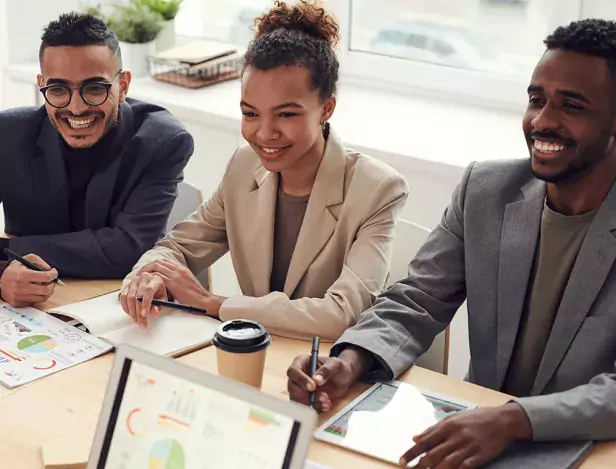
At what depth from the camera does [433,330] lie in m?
1.77

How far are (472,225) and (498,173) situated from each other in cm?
12

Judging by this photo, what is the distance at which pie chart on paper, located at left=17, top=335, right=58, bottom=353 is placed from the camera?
1.66 m

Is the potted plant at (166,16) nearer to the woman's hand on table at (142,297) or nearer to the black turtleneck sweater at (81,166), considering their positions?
the black turtleneck sweater at (81,166)

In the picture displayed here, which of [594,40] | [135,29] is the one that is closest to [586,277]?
[594,40]

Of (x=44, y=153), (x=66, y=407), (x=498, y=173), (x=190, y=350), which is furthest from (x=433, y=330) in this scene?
(x=44, y=153)

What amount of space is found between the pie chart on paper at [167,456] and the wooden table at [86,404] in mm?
353

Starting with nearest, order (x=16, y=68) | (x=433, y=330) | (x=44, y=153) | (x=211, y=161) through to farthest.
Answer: (x=433, y=330) < (x=44, y=153) < (x=211, y=161) < (x=16, y=68)

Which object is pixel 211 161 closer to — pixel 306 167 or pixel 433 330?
pixel 306 167

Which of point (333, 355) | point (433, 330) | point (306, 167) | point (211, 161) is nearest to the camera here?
point (333, 355)

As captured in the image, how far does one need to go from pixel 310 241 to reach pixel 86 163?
0.68m

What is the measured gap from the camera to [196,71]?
11.4 ft

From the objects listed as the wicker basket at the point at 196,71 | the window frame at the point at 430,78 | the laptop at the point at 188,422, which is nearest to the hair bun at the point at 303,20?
the window frame at the point at 430,78

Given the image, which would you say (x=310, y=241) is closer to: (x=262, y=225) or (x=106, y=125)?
(x=262, y=225)

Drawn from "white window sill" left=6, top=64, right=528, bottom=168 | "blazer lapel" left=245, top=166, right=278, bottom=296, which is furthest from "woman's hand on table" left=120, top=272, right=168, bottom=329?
"white window sill" left=6, top=64, right=528, bottom=168
